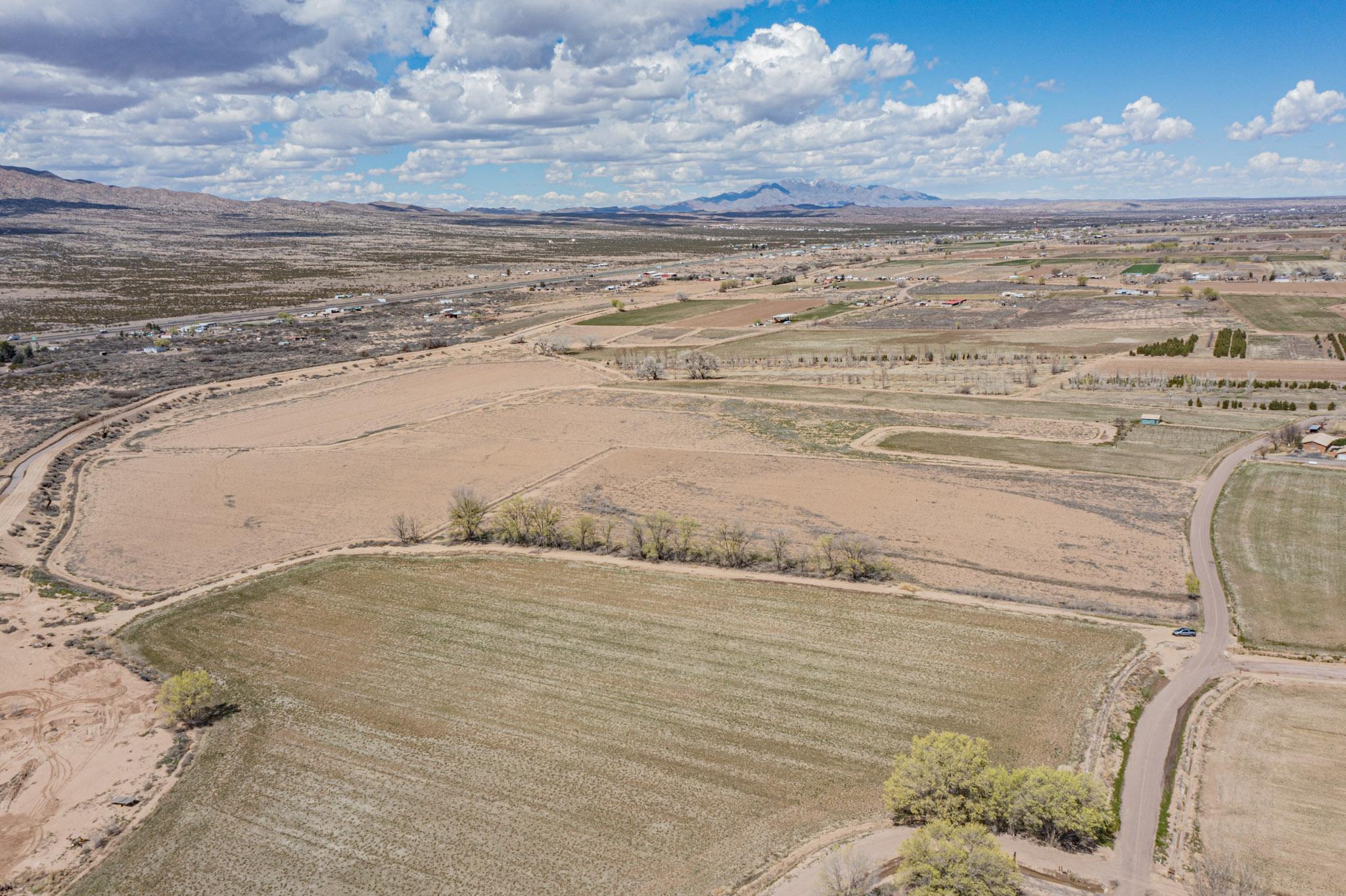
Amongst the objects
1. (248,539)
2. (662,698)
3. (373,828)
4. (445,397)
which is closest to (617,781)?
(662,698)

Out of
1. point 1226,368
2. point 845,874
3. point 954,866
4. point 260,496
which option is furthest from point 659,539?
point 1226,368

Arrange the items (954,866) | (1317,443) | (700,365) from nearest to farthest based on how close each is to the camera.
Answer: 1. (954,866)
2. (1317,443)
3. (700,365)

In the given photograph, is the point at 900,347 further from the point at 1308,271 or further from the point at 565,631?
the point at 1308,271

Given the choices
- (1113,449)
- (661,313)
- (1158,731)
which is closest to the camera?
(1158,731)

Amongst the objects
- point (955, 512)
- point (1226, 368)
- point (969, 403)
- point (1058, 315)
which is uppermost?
point (1058, 315)

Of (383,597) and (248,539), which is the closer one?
(383,597)

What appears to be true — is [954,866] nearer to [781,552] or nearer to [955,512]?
[781,552]

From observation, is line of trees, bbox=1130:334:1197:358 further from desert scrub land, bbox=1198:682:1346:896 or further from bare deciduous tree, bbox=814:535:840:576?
desert scrub land, bbox=1198:682:1346:896
